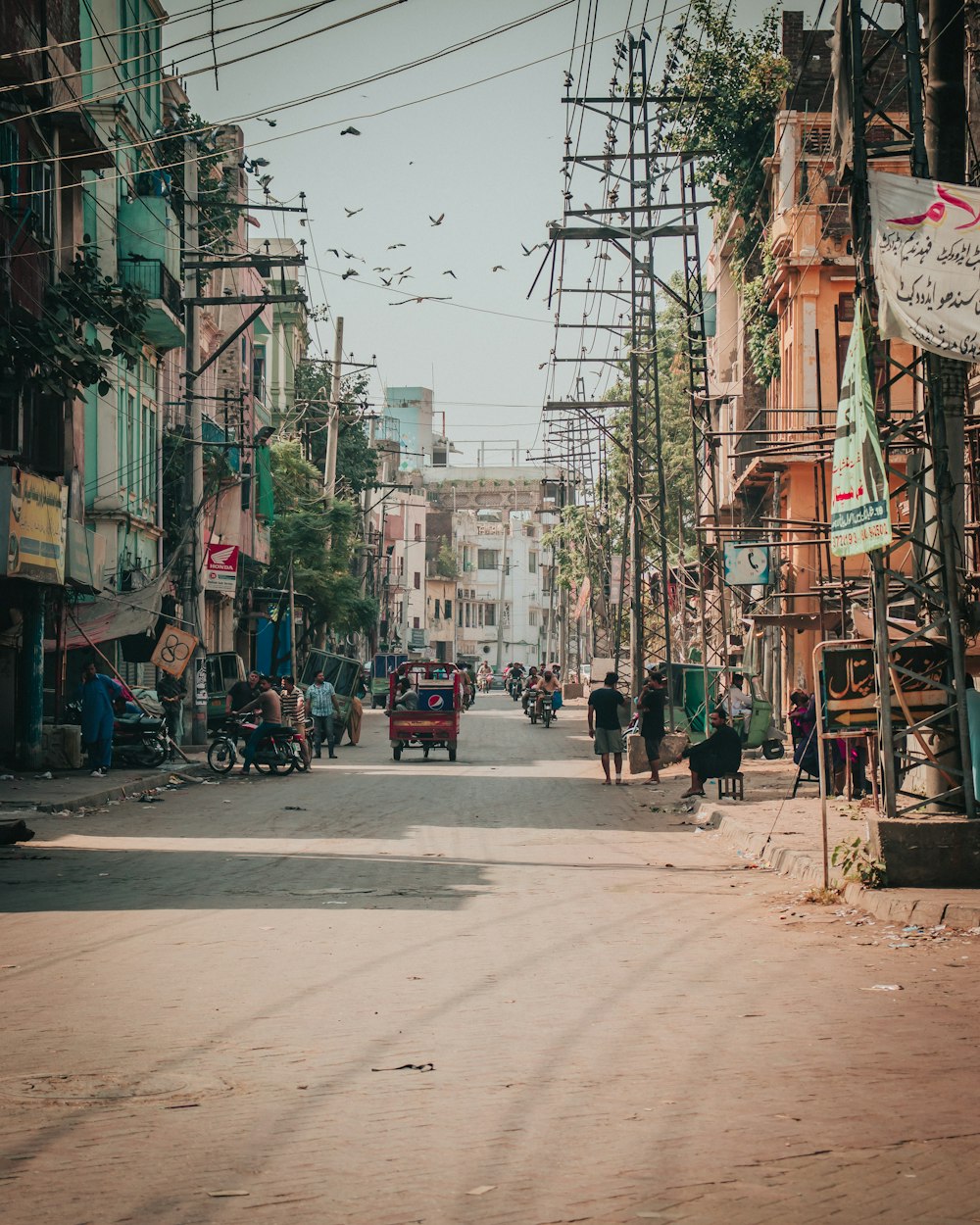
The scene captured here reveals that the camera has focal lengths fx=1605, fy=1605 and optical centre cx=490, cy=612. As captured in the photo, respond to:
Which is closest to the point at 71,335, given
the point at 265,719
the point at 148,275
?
the point at 265,719

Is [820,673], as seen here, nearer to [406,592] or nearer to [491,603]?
[406,592]

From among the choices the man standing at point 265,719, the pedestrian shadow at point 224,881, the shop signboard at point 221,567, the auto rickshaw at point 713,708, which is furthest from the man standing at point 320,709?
the pedestrian shadow at point 224,881

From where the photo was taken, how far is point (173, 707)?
32688 millimetres

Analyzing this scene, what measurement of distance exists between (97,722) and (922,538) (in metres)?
18.1

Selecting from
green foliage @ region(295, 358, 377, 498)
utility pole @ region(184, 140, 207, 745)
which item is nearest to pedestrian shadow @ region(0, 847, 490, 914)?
utility pole @ region(184, 140, 207, 745)

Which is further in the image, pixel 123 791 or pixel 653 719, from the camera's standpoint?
pixel 653 719

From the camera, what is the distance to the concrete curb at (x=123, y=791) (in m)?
22.0

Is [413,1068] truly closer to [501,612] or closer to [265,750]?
[265,750]

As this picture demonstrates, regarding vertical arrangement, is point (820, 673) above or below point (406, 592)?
below

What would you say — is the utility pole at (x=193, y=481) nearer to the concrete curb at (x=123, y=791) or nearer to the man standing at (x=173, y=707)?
the man standing at (x=173, y=707)

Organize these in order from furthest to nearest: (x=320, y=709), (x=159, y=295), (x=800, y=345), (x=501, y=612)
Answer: (x=501, y=612), (x=800, y=345), (x=159, y=295), (x=320, y=709)

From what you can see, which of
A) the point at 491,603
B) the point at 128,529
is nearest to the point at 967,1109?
the point at 128,529

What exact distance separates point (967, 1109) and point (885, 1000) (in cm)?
247

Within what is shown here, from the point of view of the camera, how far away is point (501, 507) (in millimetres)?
154125
